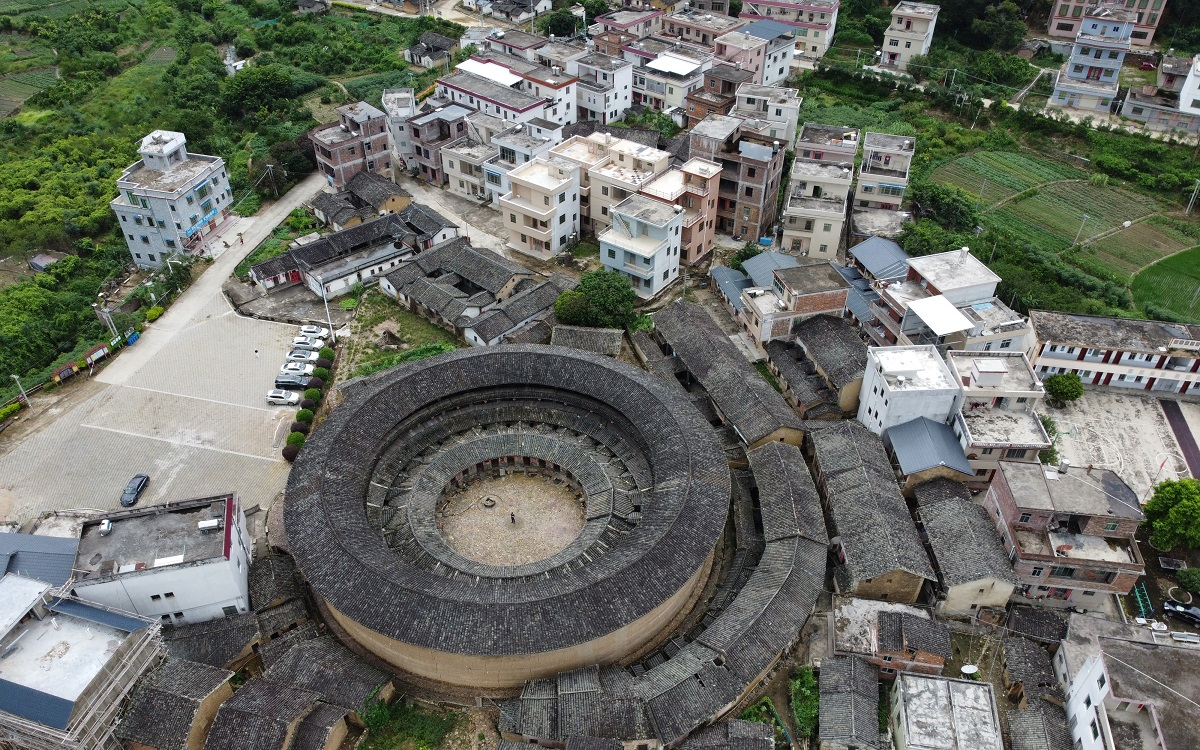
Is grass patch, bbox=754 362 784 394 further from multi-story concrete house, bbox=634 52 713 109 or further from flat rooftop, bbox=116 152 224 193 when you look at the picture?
flat rooftop, bbox=116 152 224 193

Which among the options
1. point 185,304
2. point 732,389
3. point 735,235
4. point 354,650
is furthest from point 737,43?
point 354,650

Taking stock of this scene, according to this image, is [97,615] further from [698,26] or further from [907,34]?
[907,34]

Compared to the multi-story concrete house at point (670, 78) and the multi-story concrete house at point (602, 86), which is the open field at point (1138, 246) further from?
the multi-story concrete house at point (602, 86)

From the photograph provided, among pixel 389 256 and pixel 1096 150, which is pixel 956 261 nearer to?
pixel 1096 150

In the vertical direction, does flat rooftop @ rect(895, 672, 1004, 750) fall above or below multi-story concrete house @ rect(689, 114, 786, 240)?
below

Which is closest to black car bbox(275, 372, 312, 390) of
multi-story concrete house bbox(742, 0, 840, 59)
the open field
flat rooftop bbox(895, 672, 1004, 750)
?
flat rooftop bbox(895, 672, 1004, 750)
